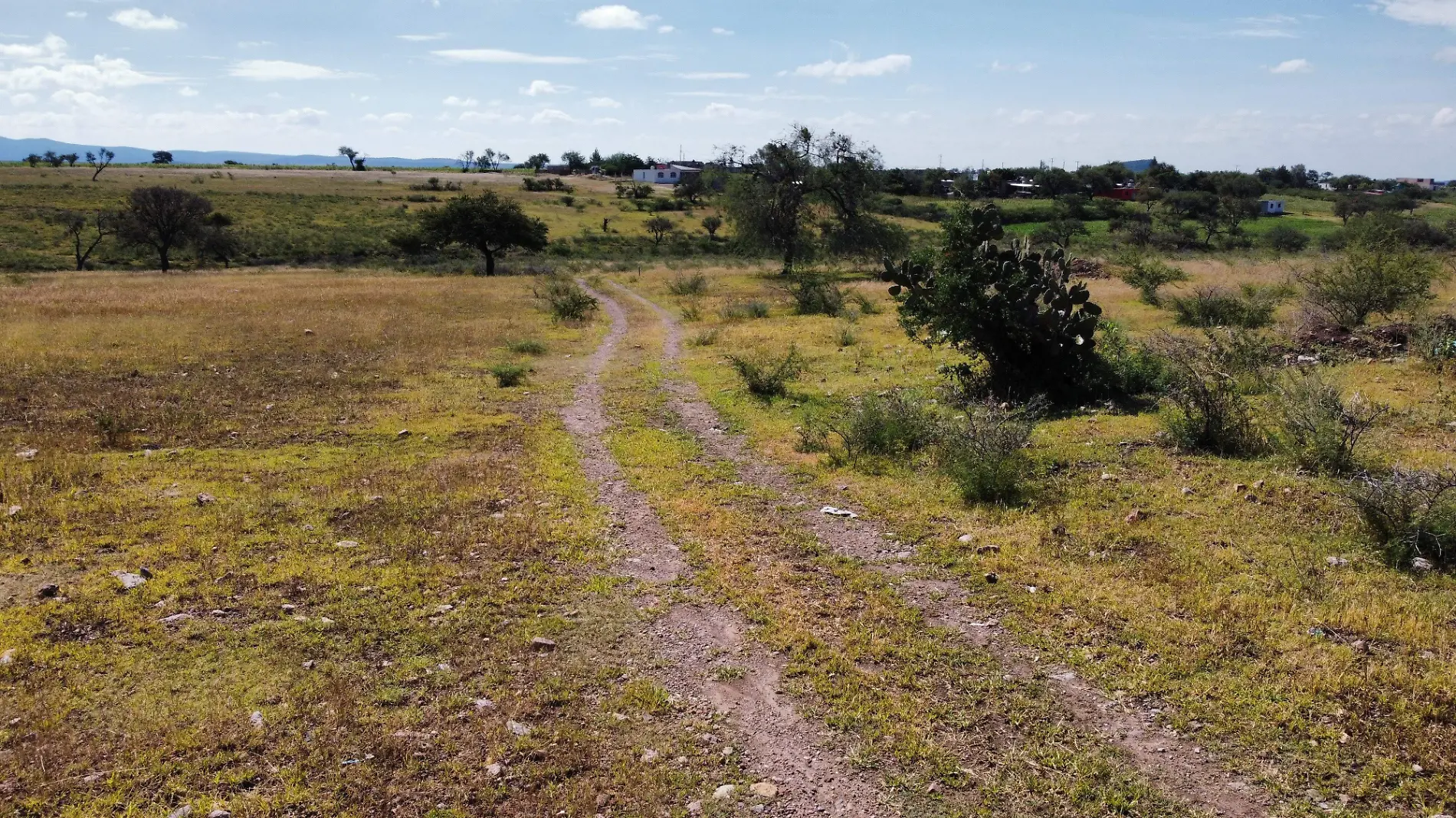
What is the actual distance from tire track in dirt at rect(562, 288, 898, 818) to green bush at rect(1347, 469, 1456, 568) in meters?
5.17

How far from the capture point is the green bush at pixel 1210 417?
9531 millimetres

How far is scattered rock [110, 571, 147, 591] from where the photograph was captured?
21.7 feet

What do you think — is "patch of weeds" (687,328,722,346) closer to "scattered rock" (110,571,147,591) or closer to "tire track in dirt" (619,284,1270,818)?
"tire track in dirt" (619,284,1270,818)

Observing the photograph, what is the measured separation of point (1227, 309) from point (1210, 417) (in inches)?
491

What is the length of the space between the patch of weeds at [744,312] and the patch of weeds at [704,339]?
4.32 meters

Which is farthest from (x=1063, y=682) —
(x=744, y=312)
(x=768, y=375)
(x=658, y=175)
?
(x=658, y=175)

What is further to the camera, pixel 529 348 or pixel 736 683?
pixel 529 348

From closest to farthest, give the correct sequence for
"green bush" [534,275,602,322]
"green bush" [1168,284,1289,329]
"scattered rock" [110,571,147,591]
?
"scattered rock" [110,571,147,591] < "green bush" [1168,284,1289,329] < "green bush" [534,275,602,322]

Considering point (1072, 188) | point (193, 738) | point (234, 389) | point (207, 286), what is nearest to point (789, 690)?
point (193, 738)

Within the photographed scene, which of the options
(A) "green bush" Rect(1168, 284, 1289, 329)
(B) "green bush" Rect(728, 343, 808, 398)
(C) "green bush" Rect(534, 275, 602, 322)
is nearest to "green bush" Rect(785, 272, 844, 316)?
(C) "green bush" Rect(534, 275, 602, 322)

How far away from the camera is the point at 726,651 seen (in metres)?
5.76

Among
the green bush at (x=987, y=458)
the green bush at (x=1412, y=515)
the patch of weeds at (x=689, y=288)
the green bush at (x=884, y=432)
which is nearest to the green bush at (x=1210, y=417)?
the green bush at (x=987, y=458)

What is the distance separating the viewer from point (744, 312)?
27188mm

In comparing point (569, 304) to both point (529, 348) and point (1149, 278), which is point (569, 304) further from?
point (1149, 278)
